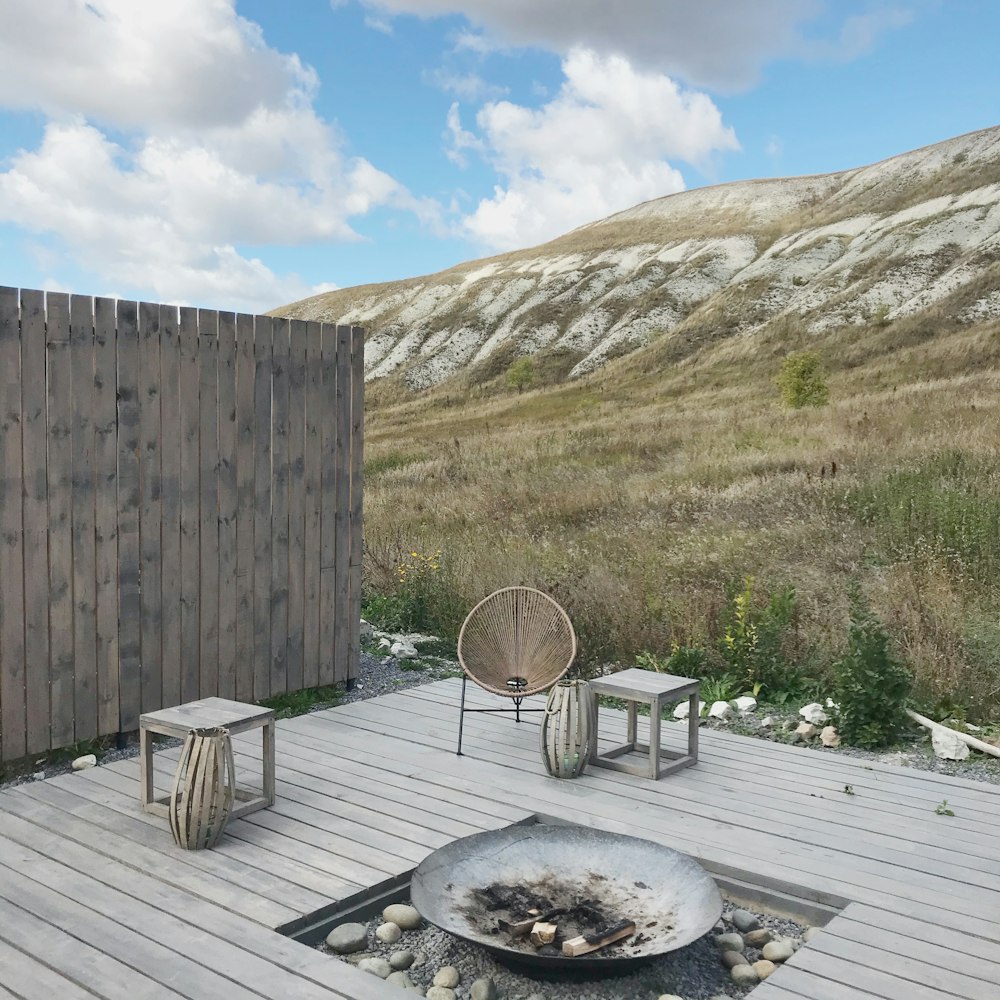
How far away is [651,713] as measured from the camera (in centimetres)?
432

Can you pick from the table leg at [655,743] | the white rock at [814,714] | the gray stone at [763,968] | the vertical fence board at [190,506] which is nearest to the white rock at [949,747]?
the white rock at [814,714]

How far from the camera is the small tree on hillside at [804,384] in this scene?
75.7 feet

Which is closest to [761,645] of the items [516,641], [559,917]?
[516,641]

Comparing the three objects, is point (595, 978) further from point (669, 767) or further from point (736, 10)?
point (736, 10)

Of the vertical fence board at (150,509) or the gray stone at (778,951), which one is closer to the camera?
the gray stone at (778,951)

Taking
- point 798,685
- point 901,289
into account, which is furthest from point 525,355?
point 798,685

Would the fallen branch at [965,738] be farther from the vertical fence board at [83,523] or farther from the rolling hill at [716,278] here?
the rolling hill at [716,278]

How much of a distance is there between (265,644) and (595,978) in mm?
3111

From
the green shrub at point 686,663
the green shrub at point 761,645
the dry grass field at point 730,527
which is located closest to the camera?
the green shrub at point 761,645

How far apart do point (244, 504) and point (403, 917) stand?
271cm

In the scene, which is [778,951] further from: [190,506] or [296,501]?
[296,501]

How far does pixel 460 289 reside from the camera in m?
72.3

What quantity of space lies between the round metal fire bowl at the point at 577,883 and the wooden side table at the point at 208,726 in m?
1.05

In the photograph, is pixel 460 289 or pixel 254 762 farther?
pixel 460 289
